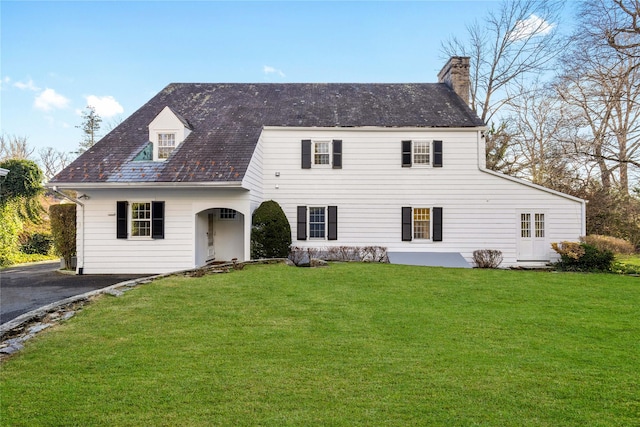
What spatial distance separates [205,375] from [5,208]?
17515mm

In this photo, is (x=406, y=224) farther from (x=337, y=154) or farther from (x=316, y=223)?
(x=337, y=154)

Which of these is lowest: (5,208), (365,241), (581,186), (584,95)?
(365,241)

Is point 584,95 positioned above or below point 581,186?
above

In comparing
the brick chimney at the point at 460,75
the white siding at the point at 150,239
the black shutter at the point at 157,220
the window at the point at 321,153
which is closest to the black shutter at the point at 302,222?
the window at the point at 321,153

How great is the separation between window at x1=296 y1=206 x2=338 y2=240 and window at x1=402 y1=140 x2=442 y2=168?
12.0 feet

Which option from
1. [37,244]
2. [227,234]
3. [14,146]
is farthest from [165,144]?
[14,146]

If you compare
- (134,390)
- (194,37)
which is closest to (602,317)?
(134,390)

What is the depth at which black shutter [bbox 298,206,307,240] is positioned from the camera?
15.3 m

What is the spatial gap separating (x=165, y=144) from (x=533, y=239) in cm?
1518

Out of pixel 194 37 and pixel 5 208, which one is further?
pixel 194 37

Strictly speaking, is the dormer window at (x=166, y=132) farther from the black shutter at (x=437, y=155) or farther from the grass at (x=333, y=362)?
the black shutter at (x=437, y=155)

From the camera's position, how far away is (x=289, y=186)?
50.9 feet

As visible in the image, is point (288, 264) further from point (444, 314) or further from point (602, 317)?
point (602, 317)

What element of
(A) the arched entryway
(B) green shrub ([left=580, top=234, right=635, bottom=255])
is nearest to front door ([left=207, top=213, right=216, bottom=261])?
(A) the arched entryway
